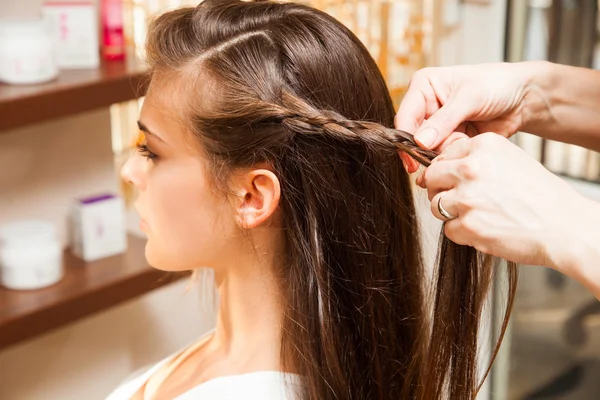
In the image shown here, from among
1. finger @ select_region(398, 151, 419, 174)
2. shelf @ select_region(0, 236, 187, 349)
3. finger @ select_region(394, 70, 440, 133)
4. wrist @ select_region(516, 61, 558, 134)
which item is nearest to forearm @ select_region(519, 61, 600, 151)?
wrist @ select_region(516, 61, 558, 134)

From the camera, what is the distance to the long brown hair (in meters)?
1.01

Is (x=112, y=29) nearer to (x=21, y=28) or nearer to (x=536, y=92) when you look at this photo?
(x=21, y=28)

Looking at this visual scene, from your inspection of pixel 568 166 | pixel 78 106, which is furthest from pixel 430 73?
pixel 568 166

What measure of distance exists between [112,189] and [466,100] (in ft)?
3.01

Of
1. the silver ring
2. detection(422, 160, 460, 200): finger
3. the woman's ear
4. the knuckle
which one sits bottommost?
the woman's ear

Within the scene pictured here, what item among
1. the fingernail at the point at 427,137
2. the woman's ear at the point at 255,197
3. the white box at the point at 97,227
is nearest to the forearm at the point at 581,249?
the fingernail at the point at 427,137

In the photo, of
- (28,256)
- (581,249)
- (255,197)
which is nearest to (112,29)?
(28,256)

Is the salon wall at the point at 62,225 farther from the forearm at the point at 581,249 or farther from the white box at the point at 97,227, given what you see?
the forearm at the point at 581,249

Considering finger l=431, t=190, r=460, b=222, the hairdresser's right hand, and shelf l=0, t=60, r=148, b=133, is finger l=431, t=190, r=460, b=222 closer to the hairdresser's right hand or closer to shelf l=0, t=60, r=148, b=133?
the hairdresser's right hand

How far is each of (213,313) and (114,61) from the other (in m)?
0.78

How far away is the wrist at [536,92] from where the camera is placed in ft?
3.99

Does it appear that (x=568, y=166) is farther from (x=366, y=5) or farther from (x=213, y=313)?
(x=213, y=313)

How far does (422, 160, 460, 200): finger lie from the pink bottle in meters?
0.90

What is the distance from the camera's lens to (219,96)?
3.40 feet
